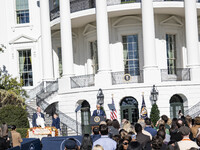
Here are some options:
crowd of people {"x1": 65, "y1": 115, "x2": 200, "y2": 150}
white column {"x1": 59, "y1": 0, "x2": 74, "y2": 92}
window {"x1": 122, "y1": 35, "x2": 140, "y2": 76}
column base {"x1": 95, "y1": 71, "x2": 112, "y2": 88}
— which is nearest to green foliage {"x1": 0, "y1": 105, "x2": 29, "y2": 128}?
white column {"x1": 59, "y1": 0, "x2": 74, "y2": 92}

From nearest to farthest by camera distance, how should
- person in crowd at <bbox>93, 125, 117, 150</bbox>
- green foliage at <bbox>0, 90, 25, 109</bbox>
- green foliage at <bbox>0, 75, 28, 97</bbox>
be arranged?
person in crowd at <bbox>93, 125, 117, 150</bbox> < green foliage at <bbox>0, 90, 25, 109</bbox> < green foliage at <bbox>0, 75, 28, 97</bbox>

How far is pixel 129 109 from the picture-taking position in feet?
88.7

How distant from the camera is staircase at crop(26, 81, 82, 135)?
2569cm

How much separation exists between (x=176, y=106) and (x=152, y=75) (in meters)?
2.60

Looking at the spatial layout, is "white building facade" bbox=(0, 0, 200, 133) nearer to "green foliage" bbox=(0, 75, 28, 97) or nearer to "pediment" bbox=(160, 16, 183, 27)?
"pediment" bbox=(160, 16, 183, 27)

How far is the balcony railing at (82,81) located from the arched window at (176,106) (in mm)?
5643

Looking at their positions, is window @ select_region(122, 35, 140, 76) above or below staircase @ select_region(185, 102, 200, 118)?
above

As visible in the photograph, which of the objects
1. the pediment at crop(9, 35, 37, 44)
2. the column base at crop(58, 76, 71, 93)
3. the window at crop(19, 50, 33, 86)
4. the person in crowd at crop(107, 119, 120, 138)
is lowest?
the person in crowd at crop(107, 119, 120, 138)

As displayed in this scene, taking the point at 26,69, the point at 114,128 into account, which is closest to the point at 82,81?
the point at 26,69

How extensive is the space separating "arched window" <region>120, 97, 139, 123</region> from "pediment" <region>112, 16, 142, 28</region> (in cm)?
540

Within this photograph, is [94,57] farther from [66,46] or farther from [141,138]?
[141,138]

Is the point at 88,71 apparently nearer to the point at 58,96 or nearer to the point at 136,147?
the point at 58,96

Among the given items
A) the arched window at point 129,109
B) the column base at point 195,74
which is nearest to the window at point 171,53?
the column base at point 195,74

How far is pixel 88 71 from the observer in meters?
31.5
